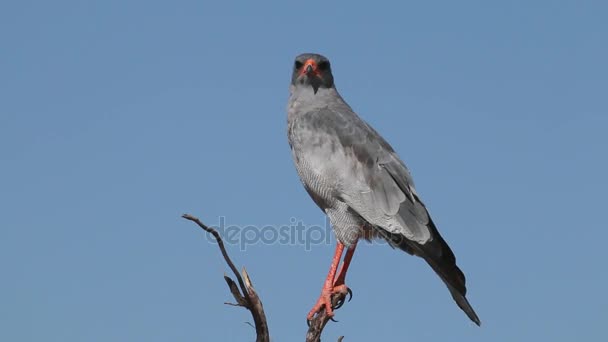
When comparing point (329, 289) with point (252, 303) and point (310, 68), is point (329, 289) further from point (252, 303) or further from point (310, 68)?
point (310, 68)

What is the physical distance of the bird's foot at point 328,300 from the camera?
871 cm

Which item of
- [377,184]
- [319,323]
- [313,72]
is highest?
[313,72]

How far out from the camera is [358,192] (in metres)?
9.23

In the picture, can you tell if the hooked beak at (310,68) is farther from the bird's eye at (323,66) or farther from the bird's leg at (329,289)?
the bird's leg at (329,289)

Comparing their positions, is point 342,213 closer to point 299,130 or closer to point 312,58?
point 299,130

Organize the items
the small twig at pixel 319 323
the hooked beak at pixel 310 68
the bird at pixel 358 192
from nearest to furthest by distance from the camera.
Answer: the small twig at pixel 319 323
the bird at pixel 358 192
the hooked beak at pixel 310 68

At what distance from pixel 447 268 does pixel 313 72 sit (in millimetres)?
3317

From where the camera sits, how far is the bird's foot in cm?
871

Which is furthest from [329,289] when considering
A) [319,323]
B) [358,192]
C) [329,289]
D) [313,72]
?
[313,72]

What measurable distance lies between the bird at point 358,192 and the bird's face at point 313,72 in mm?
512

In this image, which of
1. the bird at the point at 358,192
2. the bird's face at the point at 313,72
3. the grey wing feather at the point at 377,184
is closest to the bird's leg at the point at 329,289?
the bird at the point at 358,192

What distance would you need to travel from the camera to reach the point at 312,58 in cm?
1037

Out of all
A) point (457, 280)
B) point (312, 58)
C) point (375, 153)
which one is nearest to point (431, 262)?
point (457, 280)

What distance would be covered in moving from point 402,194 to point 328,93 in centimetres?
200
